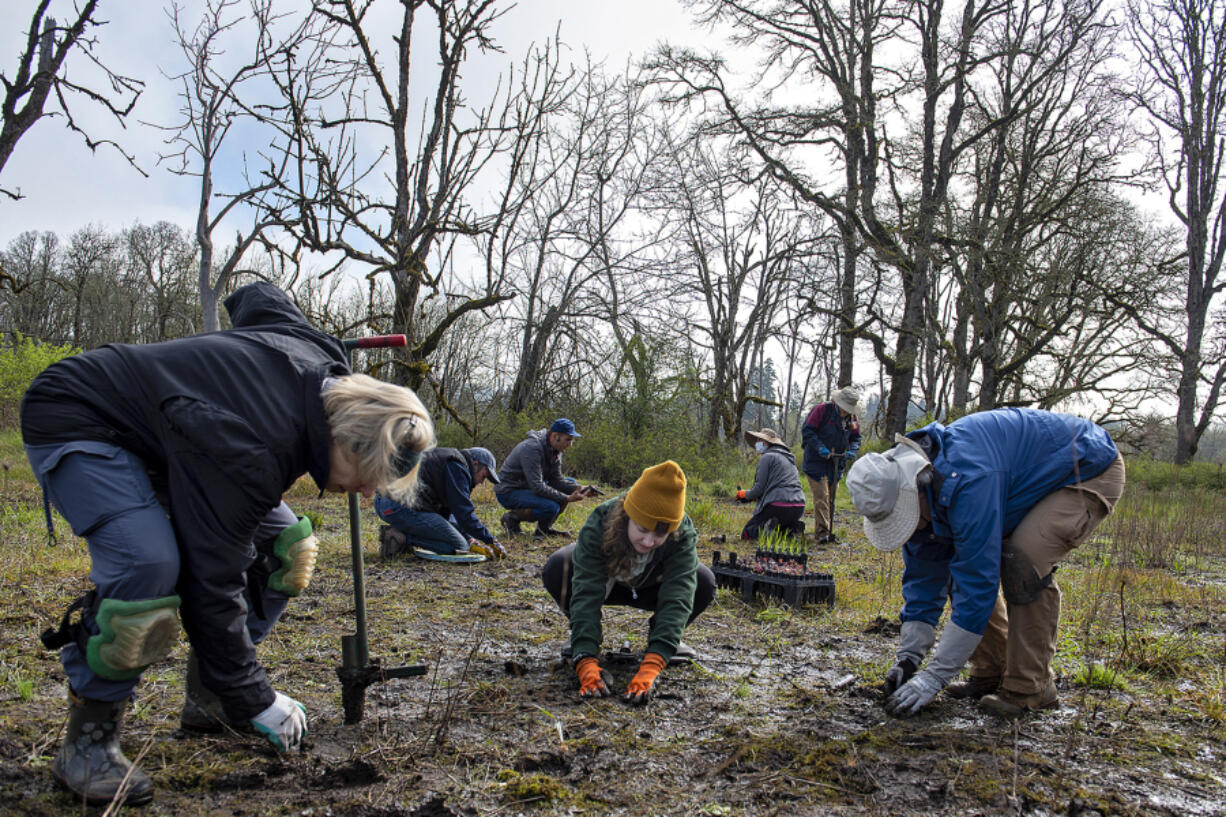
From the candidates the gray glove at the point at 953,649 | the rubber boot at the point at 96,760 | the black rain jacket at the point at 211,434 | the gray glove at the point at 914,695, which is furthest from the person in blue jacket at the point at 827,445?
the rubber boot at the point at 96,760

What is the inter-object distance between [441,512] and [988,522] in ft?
15.1

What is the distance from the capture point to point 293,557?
2414 millimetres

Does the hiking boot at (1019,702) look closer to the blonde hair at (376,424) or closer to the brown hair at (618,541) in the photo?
the brown hair at (618,541)

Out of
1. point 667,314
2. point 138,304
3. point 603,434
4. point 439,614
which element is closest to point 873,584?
point 439,614

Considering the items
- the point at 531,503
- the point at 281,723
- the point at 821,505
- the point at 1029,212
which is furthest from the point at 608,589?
the point at 1029,212

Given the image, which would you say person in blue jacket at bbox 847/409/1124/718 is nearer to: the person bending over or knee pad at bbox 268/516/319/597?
the person bending over

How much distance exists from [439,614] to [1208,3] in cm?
1992

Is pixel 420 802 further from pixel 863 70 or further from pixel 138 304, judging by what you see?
pixel 138 304

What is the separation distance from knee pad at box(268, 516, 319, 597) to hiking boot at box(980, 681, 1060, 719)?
8.73 feet

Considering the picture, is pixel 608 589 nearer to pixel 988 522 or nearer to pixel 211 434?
pixel 988 522

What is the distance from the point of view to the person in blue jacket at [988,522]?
108 inches

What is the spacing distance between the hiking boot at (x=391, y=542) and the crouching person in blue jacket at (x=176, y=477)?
407 cm

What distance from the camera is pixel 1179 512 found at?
34.5 ft

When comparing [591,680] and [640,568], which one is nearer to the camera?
[591,680]
